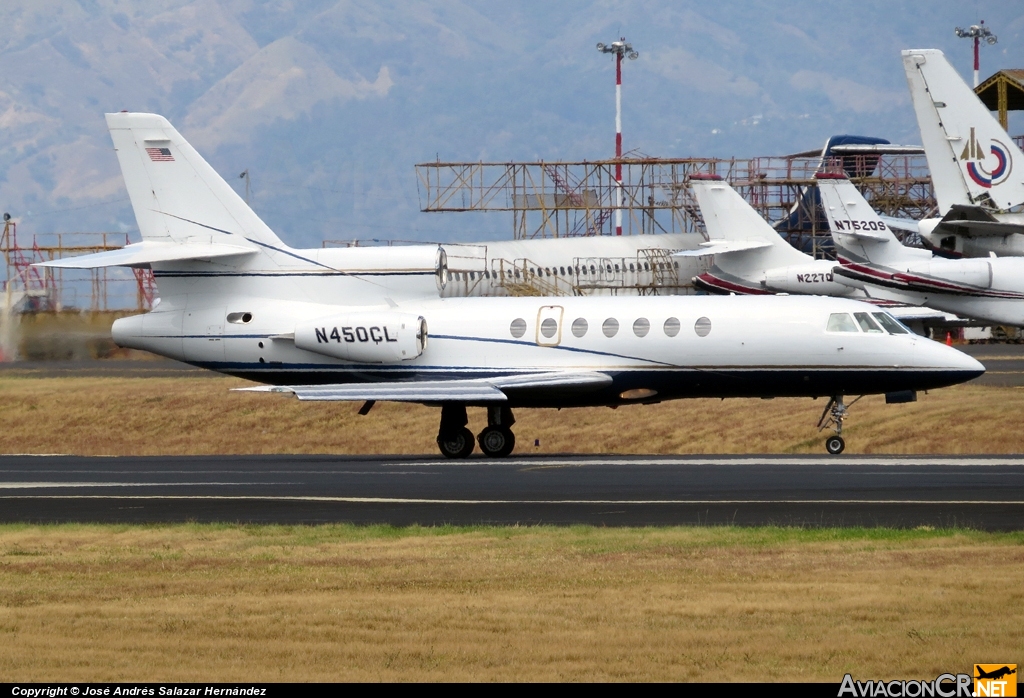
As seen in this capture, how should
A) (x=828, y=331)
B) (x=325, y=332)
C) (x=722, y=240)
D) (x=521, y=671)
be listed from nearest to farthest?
(x=521, y=671), (x=828, y=331), (x=325, y=332), (x=722, y=240)

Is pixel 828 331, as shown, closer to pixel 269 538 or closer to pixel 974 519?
pixel 974 519

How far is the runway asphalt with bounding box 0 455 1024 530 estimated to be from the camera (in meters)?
20.0

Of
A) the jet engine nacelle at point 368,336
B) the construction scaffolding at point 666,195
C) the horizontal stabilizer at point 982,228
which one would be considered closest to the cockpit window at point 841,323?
the jet engine nacelle at point 368,336

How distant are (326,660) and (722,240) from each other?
193ft

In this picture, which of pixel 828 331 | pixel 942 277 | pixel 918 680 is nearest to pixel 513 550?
pixel 918 680

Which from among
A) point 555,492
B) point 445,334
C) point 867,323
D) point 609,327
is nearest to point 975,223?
point 867,323

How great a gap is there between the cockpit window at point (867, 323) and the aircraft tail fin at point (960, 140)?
54.7ft

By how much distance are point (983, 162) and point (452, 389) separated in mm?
21541

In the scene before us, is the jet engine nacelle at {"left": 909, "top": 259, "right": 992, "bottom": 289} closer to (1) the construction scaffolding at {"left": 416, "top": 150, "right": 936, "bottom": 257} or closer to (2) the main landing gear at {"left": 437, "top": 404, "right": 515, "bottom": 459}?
(2) the main landing gear at {"left": 437, "top": 404, "right": 515, "bottom": 459}

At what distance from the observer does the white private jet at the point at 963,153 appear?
1793 inches

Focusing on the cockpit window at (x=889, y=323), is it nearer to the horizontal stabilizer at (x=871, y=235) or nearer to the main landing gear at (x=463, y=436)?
the main landing gear at (x=463, y=436)

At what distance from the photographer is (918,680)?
1080 cm

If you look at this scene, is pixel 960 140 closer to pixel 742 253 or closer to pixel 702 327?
pixel 702 327

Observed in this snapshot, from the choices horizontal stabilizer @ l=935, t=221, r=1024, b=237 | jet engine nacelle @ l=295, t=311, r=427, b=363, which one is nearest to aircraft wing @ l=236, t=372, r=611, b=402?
jet engine nacelle @ l=295, t=311, r=427, b=363
